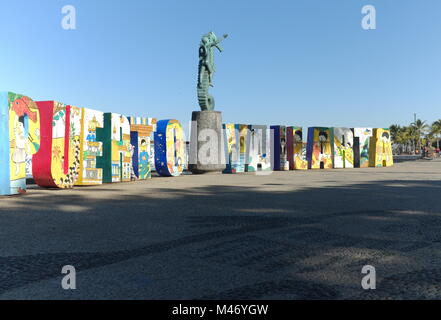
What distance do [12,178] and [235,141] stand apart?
45.4 ft

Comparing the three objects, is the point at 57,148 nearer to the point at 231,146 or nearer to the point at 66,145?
the point at 66,145

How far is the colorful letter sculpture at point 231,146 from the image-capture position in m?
22.5

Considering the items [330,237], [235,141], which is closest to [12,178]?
[330,237]

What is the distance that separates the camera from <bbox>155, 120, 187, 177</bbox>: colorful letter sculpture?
18844mm

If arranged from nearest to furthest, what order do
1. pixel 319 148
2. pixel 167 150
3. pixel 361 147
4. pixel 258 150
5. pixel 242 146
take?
pixel 167 150, pixel 242 146, pixel 258 150, pixel 319 148, pixel 361 147

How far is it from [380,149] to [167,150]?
17.8 metres

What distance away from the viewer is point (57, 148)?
498 inches

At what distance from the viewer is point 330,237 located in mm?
5199

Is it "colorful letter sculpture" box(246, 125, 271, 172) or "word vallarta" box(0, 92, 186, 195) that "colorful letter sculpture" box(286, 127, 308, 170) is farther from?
"word vallarta" box(0, 92, 186, 195)

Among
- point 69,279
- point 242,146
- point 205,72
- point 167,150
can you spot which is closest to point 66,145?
point 167,150

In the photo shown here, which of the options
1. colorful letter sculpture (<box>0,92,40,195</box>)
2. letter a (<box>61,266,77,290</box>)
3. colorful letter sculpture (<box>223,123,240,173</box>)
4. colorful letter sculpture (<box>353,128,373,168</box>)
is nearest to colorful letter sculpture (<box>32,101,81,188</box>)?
colorful letter sculpture (<box>0,92,40,195</box>)

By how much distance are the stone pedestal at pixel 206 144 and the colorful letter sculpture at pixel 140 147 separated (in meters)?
4.19

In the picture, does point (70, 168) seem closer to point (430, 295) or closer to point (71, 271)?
point (71, 271)
